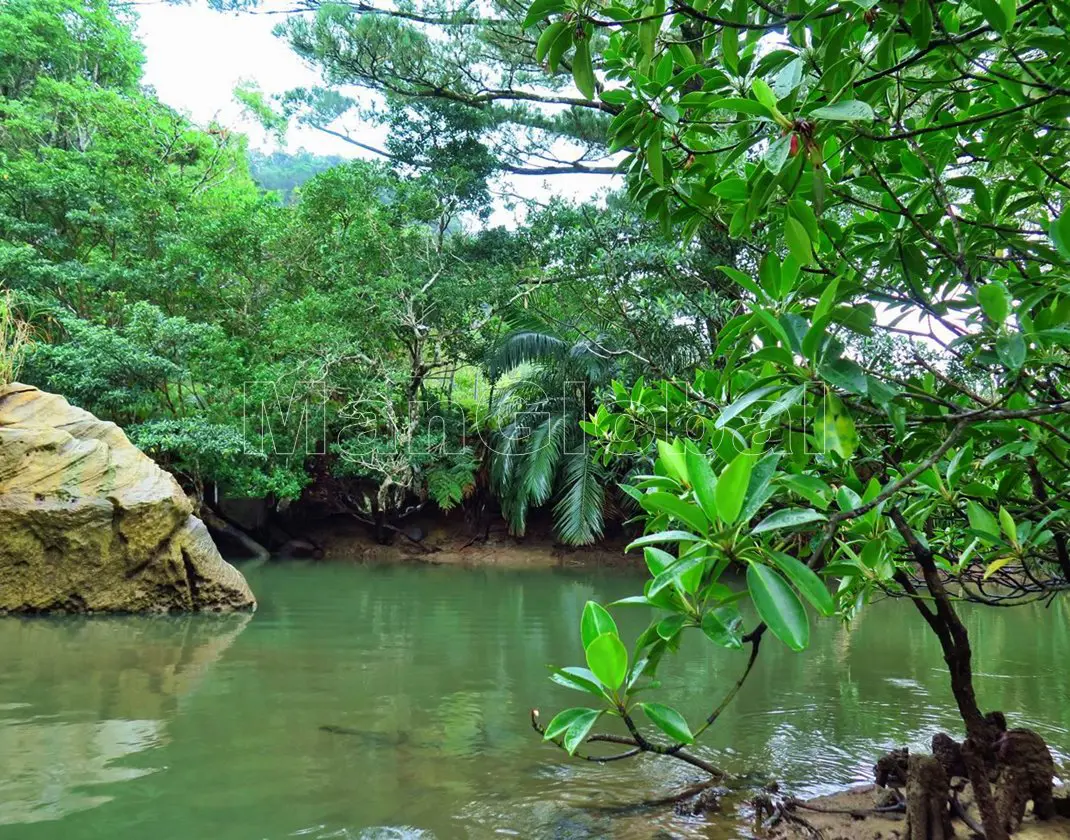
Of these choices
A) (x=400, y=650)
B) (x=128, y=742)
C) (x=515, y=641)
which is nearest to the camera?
(x=128, y=742)

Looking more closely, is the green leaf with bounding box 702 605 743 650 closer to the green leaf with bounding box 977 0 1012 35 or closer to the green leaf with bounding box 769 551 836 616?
the green leaf with bounding box 769 551 836 616

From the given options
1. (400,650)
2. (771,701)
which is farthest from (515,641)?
(771,701)

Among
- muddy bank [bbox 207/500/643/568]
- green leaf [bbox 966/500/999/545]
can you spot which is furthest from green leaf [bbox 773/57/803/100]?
muddy bank [bbox 207/500/643/568]

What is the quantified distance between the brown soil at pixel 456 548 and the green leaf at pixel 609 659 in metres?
9.81

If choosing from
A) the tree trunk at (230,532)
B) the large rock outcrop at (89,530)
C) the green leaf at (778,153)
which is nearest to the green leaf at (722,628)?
the green leaf at (778,153)

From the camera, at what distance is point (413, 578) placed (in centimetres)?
895

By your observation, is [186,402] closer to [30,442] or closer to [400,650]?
[30,442]

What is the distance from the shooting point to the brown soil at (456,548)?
11.2 meters

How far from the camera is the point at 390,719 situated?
324cm

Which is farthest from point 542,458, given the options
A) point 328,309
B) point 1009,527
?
point 1009,527

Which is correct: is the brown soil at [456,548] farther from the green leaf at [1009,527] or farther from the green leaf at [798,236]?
the green leaf at [798,236]

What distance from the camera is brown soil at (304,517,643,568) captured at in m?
11.2

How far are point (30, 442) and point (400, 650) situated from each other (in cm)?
353

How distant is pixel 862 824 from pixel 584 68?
83.7 inches
